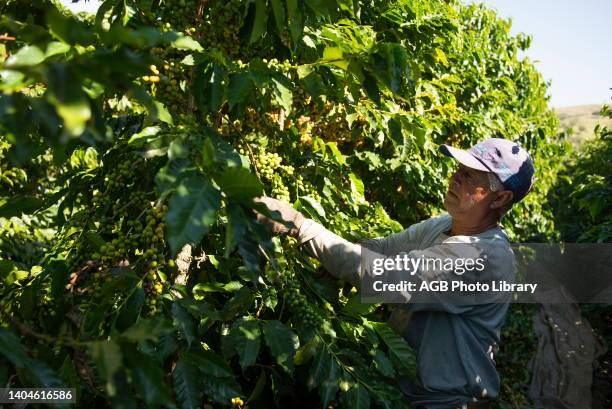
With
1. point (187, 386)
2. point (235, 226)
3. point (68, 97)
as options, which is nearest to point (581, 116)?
point (187, 386)

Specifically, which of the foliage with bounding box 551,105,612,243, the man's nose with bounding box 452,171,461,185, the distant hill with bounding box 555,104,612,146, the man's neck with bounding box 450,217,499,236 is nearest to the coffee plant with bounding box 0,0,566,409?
the man's nose with bounding box 452,171,461,185

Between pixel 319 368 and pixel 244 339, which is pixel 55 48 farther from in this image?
pixel 319 368

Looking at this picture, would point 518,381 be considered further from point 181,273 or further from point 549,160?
point 181,273

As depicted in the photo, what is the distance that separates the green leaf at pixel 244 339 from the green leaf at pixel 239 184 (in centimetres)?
71

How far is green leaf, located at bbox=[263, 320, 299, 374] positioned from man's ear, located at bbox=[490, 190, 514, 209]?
42.3 inches

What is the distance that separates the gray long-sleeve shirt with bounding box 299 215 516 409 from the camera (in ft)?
7.05

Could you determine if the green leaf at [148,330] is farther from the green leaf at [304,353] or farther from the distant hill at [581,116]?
the distant hill at [581,116]

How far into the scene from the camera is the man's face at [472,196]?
7.79 ft

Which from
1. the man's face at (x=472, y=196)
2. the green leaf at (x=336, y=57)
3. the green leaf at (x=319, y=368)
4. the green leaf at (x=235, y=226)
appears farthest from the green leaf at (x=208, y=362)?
the man's face at (x=472, y=196)

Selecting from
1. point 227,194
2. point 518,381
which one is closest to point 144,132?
point 227,194

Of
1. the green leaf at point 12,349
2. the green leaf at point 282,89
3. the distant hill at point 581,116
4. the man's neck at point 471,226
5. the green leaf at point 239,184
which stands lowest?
the distant hill at point 581,116

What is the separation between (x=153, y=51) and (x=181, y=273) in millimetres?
834

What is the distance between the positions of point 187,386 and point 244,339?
304mm

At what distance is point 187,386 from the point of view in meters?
1.59
